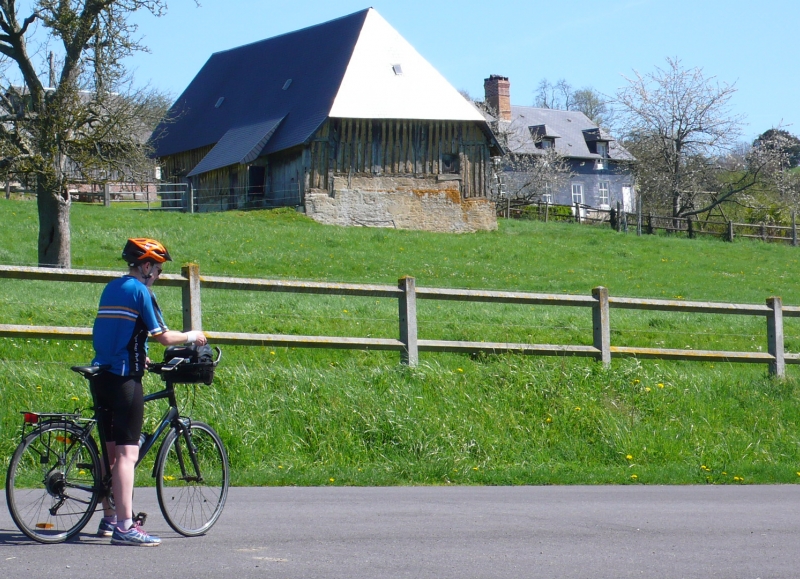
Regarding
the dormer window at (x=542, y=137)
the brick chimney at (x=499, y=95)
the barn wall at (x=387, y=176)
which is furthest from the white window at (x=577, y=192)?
the barn wall at (x=387, y=176)

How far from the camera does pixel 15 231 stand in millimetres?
A: 30609

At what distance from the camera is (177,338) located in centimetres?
613

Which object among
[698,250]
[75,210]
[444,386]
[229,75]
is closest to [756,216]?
[698,250]

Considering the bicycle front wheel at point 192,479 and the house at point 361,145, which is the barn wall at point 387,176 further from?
the bicycle front wheel at point 192,479

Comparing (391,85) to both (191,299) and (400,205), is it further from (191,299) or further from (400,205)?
(191,299)

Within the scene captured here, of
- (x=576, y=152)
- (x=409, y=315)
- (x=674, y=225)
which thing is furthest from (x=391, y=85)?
(x=576, y=152)

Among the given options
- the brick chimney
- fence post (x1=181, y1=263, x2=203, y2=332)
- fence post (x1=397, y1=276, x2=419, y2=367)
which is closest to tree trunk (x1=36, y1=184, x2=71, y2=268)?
fence post (x1=181, y1=263, x2=203, y2=332)

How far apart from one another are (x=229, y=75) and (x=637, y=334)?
38.7 meters

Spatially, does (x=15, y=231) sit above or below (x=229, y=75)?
below

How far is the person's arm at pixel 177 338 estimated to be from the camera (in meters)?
6.00

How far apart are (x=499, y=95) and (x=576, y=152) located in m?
12.1

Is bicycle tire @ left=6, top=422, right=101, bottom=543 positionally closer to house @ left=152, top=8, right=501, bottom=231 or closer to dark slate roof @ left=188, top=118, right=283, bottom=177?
house @ left=152, top=8, right=501, bottom=231

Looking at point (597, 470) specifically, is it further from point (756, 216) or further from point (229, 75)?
point (756, 216)

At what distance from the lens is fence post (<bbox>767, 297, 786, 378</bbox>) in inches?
554
